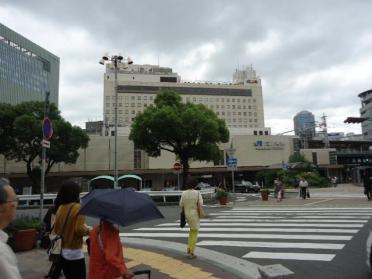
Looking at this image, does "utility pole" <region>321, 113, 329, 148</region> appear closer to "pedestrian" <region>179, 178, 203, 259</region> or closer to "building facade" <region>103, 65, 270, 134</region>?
"building facade" <region>103, 65, 270, 134</region>

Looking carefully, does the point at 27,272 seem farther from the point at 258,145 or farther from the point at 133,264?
the point at 258,145

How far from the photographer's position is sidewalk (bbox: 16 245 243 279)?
7395mm

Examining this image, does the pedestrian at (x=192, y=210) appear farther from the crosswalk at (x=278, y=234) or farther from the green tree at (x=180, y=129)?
the green tree at (x=180, y=129)

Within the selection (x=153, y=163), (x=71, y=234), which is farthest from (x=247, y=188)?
(x=71, y=234)

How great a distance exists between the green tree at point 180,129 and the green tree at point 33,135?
13.9 metres

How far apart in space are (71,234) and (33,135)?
40488 mm

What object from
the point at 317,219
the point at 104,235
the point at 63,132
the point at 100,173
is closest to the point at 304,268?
the point at 104,235

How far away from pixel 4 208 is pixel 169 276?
5278 mm

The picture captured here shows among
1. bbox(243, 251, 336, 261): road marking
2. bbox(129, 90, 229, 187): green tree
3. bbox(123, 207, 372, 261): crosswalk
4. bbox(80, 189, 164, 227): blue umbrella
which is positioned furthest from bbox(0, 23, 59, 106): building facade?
bbox(80, 189, 164, 227): blue umbrella

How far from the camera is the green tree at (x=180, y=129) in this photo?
33.0 metres

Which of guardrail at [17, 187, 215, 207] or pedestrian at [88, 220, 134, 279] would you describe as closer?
pedestrian at [88, 220, 134, 279]

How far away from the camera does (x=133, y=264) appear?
8.24 m

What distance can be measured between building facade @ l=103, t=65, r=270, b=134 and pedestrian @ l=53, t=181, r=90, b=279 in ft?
363

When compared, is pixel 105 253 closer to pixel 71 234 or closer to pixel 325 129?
pixel 71 234
